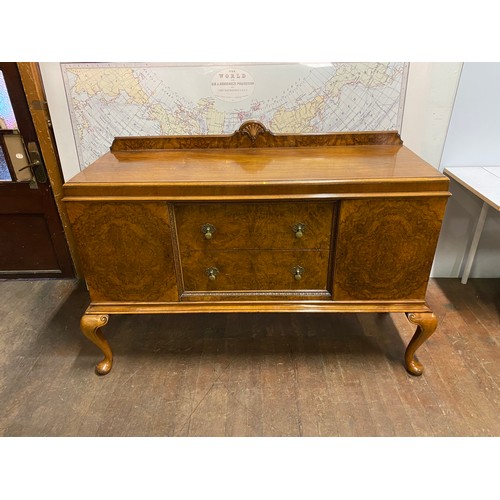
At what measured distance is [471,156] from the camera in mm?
2152

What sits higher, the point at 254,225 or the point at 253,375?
the point at 254,225

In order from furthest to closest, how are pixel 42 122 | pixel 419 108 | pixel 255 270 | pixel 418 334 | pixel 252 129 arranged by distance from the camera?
pixel 42 122
pixel 419 108
pixel 252 129
pixel 418 334
pixel 255 270

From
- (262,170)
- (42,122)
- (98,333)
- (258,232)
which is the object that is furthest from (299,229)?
(42,122)

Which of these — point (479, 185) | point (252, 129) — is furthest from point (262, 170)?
point (479, 185)

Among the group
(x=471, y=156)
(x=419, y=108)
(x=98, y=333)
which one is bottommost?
(x=98, y=333)

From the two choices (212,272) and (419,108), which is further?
(419,108)

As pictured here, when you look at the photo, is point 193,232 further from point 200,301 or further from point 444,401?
point 444,401

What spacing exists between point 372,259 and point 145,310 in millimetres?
1003

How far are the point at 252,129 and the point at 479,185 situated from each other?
1220 millimetres

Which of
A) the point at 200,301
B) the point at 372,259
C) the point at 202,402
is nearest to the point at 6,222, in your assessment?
the point at 200,301

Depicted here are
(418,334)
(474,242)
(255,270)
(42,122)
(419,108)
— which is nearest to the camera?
(255,270)

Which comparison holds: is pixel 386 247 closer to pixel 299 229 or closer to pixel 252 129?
pixel 299 229

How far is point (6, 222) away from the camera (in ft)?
8.06

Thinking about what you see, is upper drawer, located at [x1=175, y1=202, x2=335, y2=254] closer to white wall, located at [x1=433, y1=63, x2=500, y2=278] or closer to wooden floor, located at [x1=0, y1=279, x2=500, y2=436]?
wooden floor, located at [x1=0, y1=279, x2=500, y2=436]
